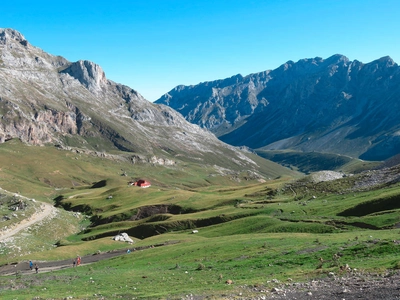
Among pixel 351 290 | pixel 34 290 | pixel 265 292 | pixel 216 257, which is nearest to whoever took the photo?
pixel 351 290

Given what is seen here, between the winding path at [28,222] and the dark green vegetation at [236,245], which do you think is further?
the winding path at [28,222]

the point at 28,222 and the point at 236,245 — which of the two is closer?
the point at 236,245

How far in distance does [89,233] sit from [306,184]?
64924mm

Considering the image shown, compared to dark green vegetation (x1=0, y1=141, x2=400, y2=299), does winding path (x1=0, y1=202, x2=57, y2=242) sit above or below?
above

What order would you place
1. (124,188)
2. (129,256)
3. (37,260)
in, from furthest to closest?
1. (124,188)
2. (37,260)
3. (129,256)

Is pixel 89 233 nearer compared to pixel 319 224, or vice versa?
pixel 319 224

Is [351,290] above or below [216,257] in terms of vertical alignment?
above

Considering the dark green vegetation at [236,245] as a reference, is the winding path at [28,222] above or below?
above

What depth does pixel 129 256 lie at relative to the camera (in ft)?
189

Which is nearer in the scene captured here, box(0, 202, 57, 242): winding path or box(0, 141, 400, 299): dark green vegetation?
box(0, 141, 400, 299): dark green vegetation

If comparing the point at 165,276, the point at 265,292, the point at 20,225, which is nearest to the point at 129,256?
the point at 165,276

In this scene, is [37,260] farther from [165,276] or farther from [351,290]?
[351,290]

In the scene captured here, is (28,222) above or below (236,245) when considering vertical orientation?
above

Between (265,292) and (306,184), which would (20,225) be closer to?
(306,184)
